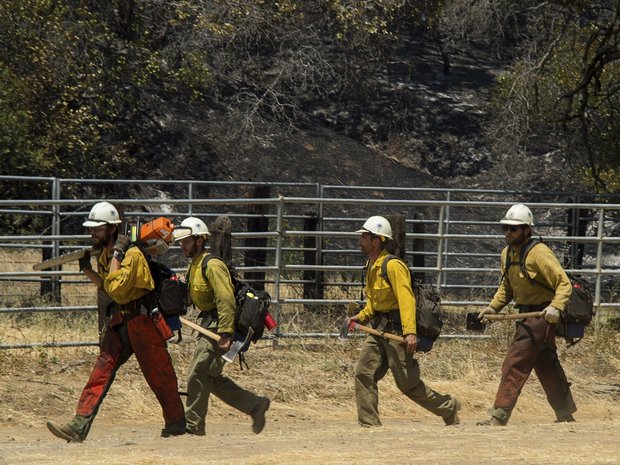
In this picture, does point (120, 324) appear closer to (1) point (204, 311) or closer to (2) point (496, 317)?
(1) point (204, 311)

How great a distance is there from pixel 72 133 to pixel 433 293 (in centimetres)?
1261

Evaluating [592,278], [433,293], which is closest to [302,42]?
[592,278]

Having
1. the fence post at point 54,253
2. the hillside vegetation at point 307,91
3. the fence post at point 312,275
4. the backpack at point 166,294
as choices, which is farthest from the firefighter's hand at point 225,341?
the hillside vegetation at point 307,91

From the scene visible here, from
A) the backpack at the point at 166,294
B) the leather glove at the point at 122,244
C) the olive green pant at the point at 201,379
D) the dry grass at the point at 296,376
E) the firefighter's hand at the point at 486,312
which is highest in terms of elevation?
the leather glove at the point at 122,244

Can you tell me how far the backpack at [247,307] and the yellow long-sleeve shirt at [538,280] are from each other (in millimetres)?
1926

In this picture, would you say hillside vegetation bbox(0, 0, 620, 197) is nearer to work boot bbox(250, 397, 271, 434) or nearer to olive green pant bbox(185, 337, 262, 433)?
work boot bbox(250, 397, 271, 434)

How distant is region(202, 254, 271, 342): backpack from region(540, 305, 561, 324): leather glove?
2.09 meters

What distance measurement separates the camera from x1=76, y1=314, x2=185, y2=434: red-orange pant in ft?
29.3

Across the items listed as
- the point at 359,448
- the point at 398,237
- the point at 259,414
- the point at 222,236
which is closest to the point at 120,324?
the point at 259,414

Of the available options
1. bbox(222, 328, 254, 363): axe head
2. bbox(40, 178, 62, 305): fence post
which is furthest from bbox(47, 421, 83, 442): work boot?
bbox(40, 178, 62, 305): fence post

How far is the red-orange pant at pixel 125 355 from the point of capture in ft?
29.3

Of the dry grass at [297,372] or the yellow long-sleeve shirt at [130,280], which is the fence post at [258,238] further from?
the yellow long-sleeve shirt at [130,280]

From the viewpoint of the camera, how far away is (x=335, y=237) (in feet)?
51.1

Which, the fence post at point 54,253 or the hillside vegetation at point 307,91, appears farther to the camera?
the hillside vegetation at point 307,91
